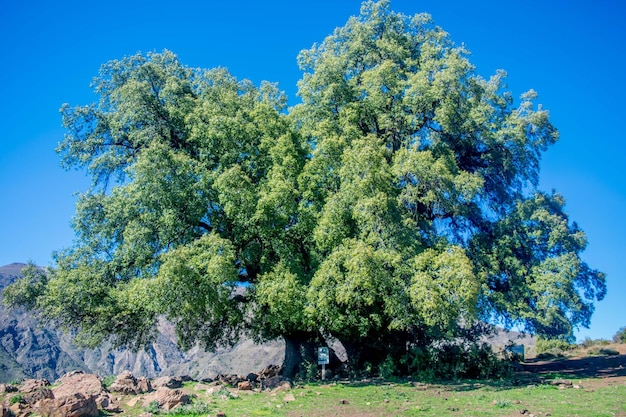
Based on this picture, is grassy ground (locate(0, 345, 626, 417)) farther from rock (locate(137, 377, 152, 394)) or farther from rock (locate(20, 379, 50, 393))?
rock (locate(137, 377, 152, 394))

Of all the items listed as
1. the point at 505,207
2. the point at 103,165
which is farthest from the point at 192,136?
the point at 505,207

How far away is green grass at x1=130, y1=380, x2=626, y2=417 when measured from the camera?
38.3 feet

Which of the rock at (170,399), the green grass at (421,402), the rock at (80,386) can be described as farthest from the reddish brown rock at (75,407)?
the rock at (80,386)

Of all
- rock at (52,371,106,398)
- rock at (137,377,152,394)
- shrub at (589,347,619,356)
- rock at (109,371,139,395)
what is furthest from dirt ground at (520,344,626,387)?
rock at (52,371,106,398)

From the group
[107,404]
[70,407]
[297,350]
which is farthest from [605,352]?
[70,407]

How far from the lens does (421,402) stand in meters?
13.4

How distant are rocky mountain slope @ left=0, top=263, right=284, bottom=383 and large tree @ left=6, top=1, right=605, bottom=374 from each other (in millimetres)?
16181

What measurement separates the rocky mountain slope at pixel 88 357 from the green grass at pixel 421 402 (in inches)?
919

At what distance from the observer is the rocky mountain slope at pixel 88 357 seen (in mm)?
51656

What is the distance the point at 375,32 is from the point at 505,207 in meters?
11.1

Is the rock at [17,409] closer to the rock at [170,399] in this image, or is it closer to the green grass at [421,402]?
the rock at [170,399]

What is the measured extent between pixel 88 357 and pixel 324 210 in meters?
78.5

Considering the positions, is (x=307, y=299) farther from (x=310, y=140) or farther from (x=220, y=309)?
(x=310, y=140)

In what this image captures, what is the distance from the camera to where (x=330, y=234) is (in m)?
19.5
